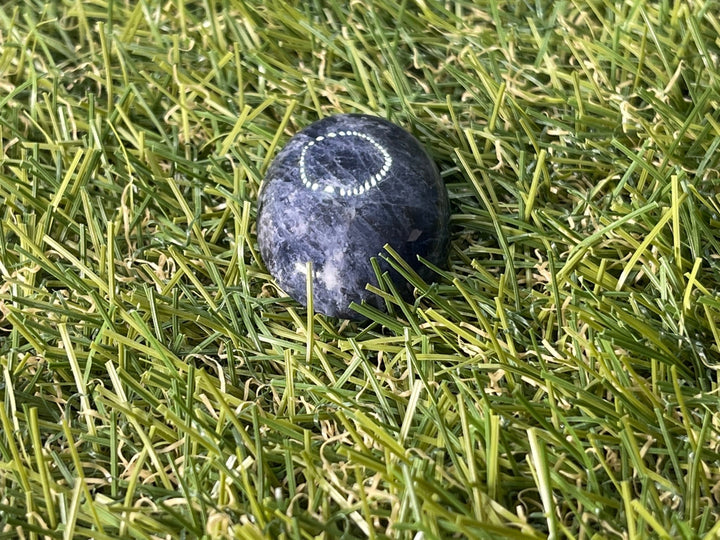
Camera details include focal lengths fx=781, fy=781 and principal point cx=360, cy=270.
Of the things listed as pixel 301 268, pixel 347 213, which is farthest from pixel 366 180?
pixel 301 268

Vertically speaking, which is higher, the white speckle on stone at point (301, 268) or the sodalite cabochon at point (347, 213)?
the sodalite cabochon at point (347, 213)

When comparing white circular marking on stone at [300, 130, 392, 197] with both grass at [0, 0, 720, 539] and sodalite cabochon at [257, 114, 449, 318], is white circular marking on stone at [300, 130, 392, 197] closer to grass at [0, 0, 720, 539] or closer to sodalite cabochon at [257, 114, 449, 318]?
sodalite cabochon at [257, 114, 449, 318]

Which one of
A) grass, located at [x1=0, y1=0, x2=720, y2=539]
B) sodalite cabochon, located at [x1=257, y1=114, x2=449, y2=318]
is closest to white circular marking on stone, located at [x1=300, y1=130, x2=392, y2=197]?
sodalite cabochon, located at [x1=257, y1=114, x2=449, y2=318]

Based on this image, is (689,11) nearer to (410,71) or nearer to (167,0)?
(410,71)

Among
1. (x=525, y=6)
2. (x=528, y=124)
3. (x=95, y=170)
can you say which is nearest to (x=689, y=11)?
(x=525, y=6)

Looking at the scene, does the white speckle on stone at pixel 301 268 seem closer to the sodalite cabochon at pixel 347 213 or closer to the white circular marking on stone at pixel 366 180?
the sodalite cabochon at pixel 347 213

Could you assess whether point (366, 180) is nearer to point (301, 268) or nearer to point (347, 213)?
point (347, 213)

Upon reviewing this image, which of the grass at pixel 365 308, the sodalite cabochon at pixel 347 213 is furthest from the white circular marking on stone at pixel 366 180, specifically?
the grass at pixel 365 308
